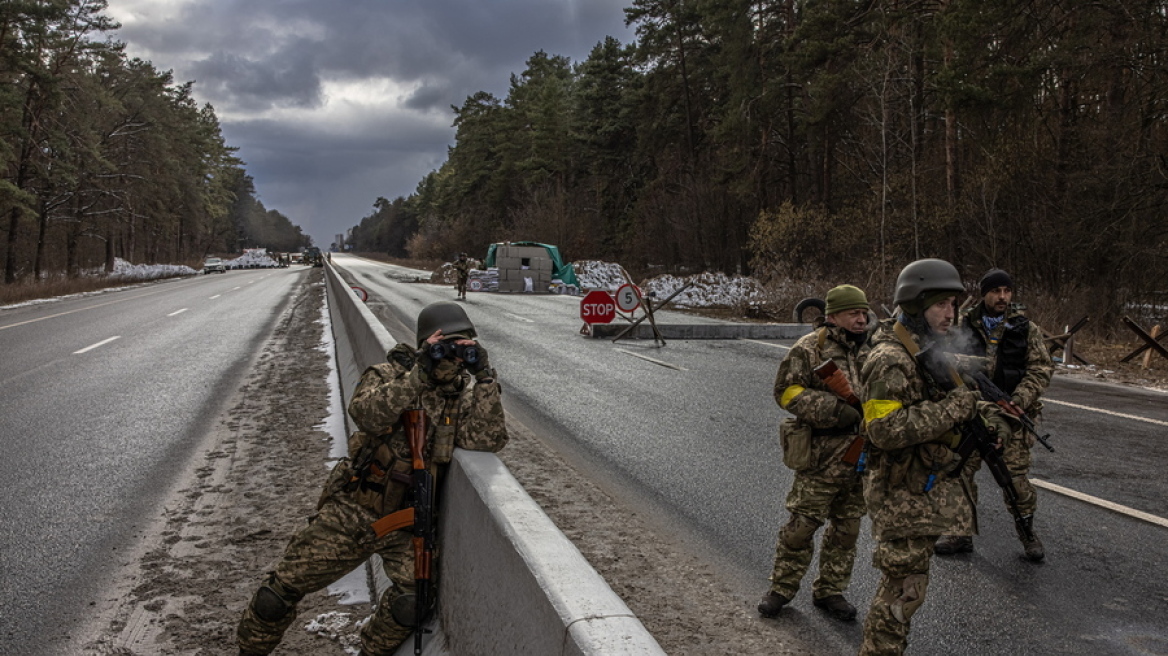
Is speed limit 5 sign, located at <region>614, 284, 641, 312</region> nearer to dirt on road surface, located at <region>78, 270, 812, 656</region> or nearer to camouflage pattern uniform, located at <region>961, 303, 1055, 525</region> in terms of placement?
dirt on road surface, located at <region>78, 270, 812, 656</region>

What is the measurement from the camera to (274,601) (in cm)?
348

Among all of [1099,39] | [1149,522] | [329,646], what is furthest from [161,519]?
[1099,39]

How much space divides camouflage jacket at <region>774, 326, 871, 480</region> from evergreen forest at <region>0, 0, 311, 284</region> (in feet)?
116

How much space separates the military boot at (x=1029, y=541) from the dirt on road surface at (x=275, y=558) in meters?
1.80

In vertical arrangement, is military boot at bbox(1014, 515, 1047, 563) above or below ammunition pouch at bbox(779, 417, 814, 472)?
below

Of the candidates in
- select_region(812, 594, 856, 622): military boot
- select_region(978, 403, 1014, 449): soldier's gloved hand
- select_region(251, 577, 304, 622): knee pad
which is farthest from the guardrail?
select_region(978, 403, 1014, 449): soldier's gloved hand

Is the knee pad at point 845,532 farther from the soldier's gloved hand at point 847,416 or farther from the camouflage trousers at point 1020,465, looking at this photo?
the camouflage trousers at point 1020,465

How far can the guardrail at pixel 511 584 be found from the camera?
1.99m

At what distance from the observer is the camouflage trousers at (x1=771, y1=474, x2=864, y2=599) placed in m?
4.23

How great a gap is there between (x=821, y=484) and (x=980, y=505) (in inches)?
104

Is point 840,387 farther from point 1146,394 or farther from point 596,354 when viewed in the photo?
point 596,354

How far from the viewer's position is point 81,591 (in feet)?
14.2

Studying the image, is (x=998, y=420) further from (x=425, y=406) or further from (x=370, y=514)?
(x=370, y=514)

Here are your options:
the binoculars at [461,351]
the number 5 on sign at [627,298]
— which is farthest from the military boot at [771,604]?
the number 5 on sign at [627,298]
